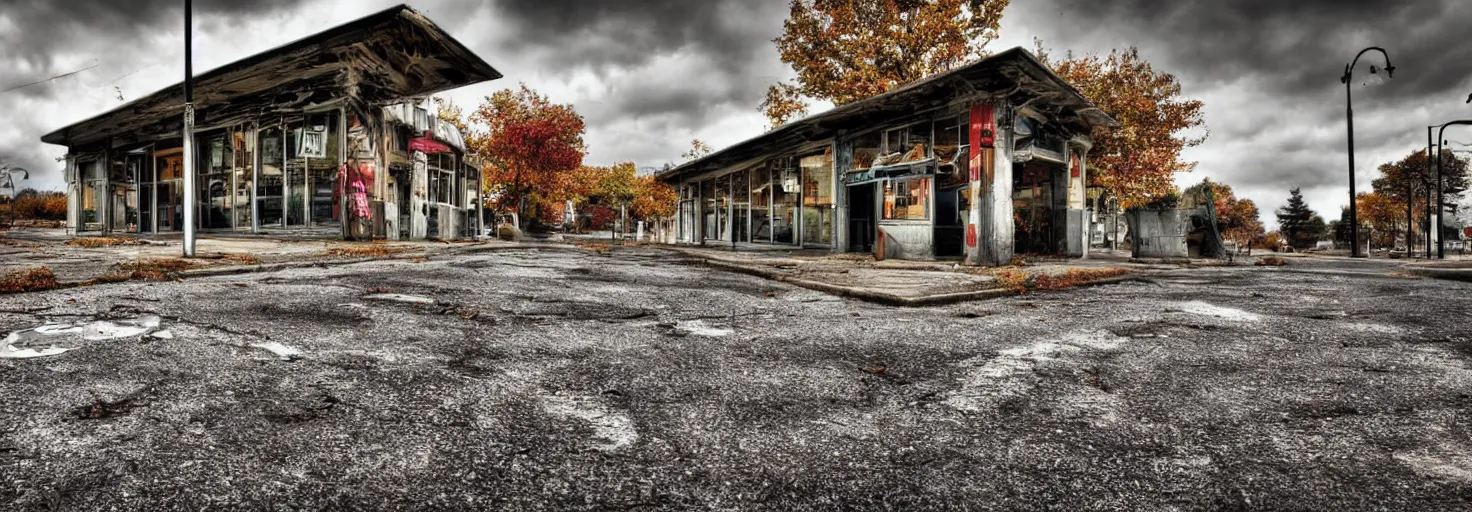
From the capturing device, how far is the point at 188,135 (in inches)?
365

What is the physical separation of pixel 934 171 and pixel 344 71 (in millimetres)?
13180

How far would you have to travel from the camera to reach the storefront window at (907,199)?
13289 mm

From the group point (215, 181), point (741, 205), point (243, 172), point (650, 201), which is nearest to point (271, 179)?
point (243, 172)

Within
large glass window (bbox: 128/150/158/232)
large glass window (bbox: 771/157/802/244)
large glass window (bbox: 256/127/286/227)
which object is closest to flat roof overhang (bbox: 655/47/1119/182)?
large glass window (bbox: 771/157/802/244)

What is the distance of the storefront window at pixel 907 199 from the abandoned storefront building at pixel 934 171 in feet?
0.07

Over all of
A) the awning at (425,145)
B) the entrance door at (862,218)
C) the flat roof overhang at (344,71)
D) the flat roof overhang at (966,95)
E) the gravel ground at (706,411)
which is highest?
the flat roof overhang at (344,71)

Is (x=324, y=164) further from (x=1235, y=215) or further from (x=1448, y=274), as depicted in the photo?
(x=1235, y=215)

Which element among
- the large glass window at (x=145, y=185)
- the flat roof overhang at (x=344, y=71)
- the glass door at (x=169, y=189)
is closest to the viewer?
the flat roof overhang at (x=344, y=71)

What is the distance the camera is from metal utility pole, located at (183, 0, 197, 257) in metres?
8.67

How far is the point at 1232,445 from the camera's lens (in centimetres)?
202

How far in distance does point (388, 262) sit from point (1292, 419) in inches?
339

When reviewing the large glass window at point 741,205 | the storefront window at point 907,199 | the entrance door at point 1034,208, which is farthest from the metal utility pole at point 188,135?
the entrance door at point 1034,208

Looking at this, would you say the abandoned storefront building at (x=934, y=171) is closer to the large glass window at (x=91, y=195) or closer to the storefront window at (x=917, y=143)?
the storefront window at (x=917, y=143)

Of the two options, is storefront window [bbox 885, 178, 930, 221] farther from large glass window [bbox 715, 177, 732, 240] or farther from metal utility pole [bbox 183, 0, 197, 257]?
metal utility pole [bbox 183, 0, 197, 257]
